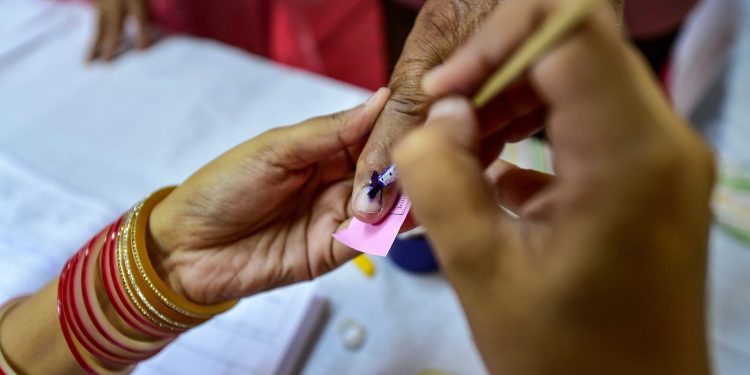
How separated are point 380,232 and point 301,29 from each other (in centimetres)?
110

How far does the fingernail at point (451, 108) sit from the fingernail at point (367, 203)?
0.51ft

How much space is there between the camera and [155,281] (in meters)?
0.52

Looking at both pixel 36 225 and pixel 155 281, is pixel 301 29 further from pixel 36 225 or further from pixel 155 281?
pixel 155 281

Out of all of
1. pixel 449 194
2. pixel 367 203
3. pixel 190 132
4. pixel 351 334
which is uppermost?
pixel 449 194

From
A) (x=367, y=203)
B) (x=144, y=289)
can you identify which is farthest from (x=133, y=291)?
(x=367, y=203)

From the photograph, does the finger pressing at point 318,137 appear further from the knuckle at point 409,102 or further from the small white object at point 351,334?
the small white object at point 351,334

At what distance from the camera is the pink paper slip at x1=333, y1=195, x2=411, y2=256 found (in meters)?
0.45

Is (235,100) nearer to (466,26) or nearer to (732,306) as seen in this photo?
(466,26)

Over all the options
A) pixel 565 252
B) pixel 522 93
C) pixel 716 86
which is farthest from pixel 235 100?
pixel 716 86

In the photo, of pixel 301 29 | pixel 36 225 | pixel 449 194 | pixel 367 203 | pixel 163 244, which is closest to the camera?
pixel 449 194

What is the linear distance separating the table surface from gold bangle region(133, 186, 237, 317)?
14 centimetres

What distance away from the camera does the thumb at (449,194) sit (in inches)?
10.7

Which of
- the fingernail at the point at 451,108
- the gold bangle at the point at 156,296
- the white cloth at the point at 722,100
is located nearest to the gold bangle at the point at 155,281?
the gold bangle at the point at 156,296

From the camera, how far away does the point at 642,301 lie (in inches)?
9.8
